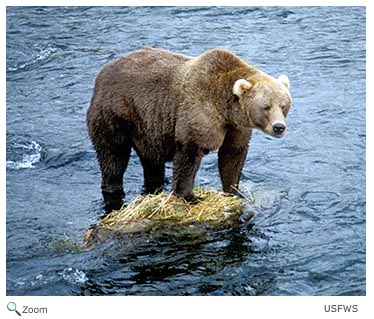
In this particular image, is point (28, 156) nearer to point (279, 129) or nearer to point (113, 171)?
point (113, 171)

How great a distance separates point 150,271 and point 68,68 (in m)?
7.33

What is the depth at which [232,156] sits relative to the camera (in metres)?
11.6

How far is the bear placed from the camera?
11.0m

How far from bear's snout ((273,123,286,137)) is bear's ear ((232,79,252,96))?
0.60 metres

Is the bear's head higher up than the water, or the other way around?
the bear's head

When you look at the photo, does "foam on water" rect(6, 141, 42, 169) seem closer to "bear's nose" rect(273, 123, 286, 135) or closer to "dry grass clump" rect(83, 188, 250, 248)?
"dry grass clump" rect(83, 188, 250, 248)

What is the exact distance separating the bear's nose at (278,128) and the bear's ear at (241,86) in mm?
600

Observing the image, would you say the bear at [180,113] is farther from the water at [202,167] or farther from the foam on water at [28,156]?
the foam on water at [28,156]
